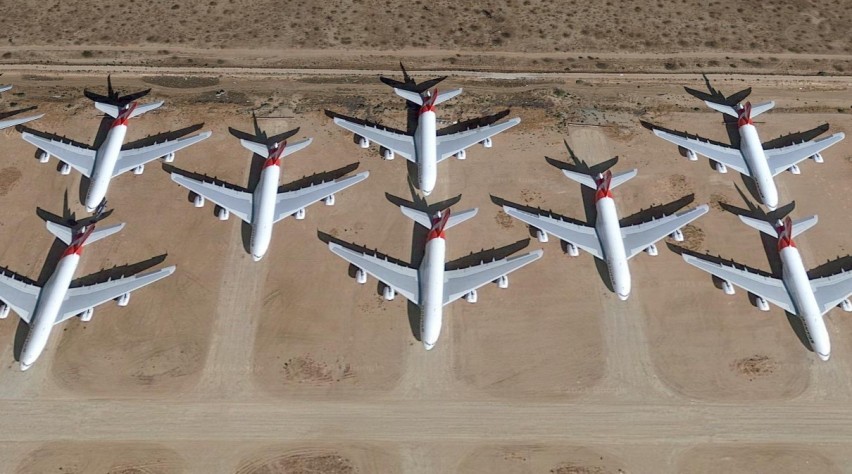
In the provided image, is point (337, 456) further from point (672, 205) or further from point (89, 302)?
point (672, 205)

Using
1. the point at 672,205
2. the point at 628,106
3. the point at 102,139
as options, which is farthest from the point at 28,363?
the point at 628,106

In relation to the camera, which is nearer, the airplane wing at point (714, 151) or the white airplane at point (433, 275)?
the white airplane at point (433, 275)

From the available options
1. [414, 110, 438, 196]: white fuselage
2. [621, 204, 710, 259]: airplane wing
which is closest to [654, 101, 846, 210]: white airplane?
[621, 204, 710, 259]: airplane wing

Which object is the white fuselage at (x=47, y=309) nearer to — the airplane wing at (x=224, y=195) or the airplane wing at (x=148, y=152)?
the airplane wing at (x=148, y=152)

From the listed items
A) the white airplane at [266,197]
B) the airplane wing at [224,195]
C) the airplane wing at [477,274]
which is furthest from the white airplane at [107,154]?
the airplane wing at [477,274]

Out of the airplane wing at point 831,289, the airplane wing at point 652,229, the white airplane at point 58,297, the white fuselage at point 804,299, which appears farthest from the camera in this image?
the airplane wing at point 652,229
